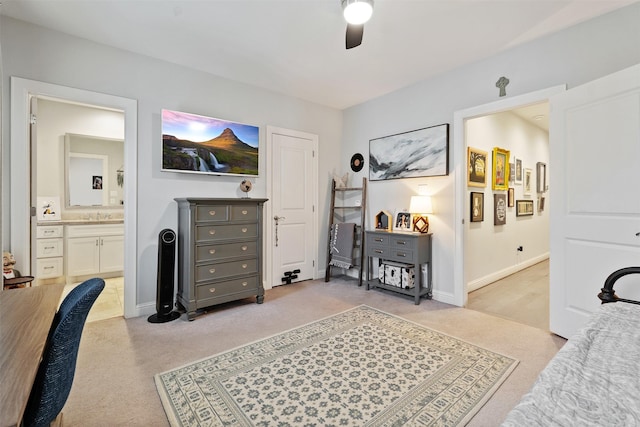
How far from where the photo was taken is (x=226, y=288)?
3230 mm

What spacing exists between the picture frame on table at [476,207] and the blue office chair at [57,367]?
4.08 metres

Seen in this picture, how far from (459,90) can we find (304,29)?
1.89m

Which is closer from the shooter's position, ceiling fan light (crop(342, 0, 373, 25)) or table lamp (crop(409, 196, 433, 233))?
ceiling fan light (crop(342, 0, 373, 25))

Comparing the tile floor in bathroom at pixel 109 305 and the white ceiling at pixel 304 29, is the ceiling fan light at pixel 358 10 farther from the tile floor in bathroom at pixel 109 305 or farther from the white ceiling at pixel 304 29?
the tile floor in bathroom at pixel 109 305

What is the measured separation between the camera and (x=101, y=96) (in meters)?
2.86

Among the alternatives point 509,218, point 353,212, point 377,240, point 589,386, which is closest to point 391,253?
point 377,240

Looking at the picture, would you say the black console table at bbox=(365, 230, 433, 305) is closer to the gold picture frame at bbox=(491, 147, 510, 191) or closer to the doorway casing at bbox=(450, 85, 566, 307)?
the doorway casing at bbox=(450, 85, 566, 307)

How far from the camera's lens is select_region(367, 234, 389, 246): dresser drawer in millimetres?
3805

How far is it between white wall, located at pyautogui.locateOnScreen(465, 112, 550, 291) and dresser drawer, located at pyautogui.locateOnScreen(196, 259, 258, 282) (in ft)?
8.16

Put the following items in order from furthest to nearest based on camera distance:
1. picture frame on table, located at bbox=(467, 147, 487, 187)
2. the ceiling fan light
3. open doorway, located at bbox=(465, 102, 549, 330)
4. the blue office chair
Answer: picture frame on table, located at bbox=(467, 147, 487, 187)
open doorway, located at bbox=(465, 102, 549, 330)
the ceiling fan light
the blue office chair

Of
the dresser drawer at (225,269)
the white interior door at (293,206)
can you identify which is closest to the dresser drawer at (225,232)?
the dresser drawer at (225,269)

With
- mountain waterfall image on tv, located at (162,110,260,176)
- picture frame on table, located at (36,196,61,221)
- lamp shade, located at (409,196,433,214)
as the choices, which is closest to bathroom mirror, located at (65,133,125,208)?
picture frame on table, located at (36,196,61,221)

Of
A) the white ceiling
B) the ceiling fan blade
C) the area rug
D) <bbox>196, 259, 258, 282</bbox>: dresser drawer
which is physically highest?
the white ceiling

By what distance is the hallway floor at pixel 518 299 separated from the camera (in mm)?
3082
